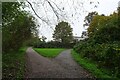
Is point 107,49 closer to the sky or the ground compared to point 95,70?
closer to the sky

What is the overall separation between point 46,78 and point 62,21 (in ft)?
9.86

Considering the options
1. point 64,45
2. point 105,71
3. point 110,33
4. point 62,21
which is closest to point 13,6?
point 62,21

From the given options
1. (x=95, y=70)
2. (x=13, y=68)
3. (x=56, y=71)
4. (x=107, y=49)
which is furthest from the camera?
(x=107, y=49)

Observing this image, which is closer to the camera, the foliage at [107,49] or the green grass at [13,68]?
the green grass at [13,68]

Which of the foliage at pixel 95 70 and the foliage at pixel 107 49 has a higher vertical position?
the foliage at pixel 107 49

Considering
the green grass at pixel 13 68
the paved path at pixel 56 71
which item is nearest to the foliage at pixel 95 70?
the paved path at pixel 56 71

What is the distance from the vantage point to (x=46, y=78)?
14.0 metres

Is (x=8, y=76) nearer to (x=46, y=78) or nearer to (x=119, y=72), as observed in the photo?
(x=46, y=78)

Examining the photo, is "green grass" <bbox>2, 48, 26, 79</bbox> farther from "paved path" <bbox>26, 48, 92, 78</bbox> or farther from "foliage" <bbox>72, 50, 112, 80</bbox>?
"foliage" <bbox>72, 50, 112, 80</bbox>

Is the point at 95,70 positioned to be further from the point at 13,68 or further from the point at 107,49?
the point at 13,68

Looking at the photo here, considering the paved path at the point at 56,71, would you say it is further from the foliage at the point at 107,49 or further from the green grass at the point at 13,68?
the foliage at the point at 107,49

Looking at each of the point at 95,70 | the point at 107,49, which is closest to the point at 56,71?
the point at 95,70

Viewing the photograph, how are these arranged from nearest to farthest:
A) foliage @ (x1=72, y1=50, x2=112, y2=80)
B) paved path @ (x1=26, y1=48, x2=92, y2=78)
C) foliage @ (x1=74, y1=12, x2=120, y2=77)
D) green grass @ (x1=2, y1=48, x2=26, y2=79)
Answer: green grass @ (x1=2, y1=48, x2=26, y2=79), foliage @ (x1=72, y1=50, x2=112, y2=80), paved path @ (x1=26, y1=48, x2=92, y2=78), foliage @ (x1=74, y1=12, x2=120, y2=77)

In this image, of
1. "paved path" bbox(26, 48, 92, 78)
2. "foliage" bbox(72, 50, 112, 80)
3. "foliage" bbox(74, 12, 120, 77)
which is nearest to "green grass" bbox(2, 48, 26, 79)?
"paved path" bbox(26, 48, 92, 78)
